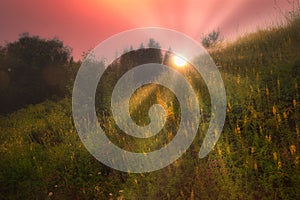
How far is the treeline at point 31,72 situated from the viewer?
28.8m

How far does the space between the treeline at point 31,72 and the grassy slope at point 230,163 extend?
22.7 m

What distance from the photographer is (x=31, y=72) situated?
32.0m

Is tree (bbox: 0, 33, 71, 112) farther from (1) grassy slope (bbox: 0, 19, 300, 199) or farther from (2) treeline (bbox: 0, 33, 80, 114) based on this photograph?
(1) grassy slope (bbox: 0, 19, 300, 199)

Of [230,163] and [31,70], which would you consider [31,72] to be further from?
[230,163]

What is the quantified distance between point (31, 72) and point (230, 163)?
33.1 meters

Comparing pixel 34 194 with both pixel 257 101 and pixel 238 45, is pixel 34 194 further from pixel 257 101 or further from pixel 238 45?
pixel 238 45

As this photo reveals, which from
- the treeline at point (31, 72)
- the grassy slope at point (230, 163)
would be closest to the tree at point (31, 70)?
the treeline at point (31, 72)

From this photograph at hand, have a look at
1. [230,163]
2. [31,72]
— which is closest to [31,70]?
[31,72]

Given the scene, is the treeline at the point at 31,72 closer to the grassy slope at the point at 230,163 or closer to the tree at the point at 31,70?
the tree at the point at 31,70

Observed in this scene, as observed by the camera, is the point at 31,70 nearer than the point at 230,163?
No

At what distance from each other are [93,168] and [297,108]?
14.3 ft

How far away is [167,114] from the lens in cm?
588

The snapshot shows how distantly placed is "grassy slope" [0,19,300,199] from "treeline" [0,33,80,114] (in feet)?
74.4

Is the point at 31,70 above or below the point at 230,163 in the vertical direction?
above
